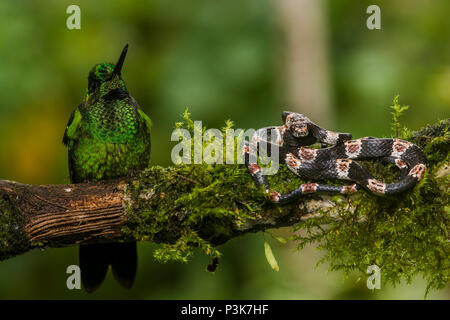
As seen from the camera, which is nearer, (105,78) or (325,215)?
(325,215)

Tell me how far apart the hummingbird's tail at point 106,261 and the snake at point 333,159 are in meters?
1.32

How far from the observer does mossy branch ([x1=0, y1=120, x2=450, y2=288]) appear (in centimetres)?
332

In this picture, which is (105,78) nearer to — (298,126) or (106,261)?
(106,261)

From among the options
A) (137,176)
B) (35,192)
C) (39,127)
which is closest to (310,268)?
(137,176)

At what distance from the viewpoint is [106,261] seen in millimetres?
4152

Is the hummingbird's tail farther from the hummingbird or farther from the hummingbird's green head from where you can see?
the hummingbird's green head

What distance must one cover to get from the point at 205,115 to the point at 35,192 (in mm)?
4370

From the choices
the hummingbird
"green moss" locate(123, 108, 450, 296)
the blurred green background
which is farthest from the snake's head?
the blurred green background

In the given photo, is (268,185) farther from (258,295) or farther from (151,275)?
(151,275)

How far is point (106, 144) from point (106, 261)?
0.94 m

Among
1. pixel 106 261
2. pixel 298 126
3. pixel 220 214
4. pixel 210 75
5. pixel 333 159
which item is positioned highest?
pixel 210 75

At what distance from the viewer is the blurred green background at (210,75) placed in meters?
7.23

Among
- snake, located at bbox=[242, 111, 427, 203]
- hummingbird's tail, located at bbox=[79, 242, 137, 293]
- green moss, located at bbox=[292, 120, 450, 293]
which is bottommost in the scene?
hummingbird's tail, located at bbox=[79, 242, 137, 293]

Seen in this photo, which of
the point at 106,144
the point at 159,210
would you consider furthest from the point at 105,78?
the point at 159,210
